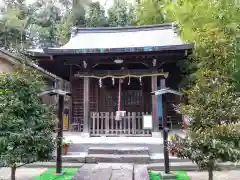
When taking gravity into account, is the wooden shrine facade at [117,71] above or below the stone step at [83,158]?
above

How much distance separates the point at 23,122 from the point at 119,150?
333 centimetres

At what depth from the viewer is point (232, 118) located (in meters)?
4.88

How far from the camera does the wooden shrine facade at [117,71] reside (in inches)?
362

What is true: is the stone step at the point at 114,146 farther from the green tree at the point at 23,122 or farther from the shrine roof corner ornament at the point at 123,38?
the shrine roof corner ornament at the point at 123,38

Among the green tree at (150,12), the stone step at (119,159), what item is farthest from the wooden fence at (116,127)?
the green tree at (150,12)

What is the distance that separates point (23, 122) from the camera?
503cm

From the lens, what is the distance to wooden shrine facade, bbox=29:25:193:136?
30.1 feet

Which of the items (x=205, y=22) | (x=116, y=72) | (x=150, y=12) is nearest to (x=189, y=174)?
(x=116, y=72)

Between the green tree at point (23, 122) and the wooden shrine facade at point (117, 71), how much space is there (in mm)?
2816

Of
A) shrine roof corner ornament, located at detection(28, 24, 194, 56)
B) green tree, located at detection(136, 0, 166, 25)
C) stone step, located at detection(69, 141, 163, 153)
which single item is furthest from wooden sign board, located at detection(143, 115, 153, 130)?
green tree, located at detection(136, 0, 166, 25)

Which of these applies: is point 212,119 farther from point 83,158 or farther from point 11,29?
point 11,29

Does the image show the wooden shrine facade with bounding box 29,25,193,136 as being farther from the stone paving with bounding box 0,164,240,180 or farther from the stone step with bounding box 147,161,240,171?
the stone paving with bounding box 0,164,240,180

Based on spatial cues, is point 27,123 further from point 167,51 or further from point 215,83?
point 167,51

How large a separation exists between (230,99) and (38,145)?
3.62 m
